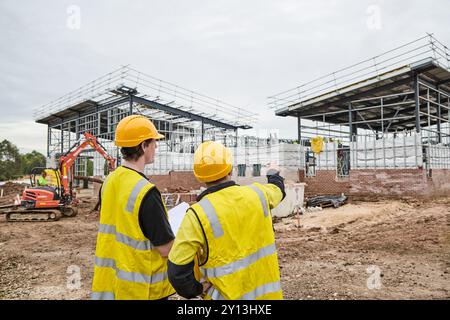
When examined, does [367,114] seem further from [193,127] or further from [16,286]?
[16,286]

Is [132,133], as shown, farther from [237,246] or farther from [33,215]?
[33,215]

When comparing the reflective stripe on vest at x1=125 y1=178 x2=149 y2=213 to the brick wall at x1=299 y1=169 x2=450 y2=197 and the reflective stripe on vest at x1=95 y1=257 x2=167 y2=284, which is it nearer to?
the reflective stripe on vest at x1=95 y1=257 x2=167 y2=284

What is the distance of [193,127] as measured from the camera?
2592 cm

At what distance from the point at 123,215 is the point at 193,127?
24.1 m

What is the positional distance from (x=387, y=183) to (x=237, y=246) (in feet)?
47.2

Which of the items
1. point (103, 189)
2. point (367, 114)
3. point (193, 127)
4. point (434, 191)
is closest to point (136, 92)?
point (193, 127)

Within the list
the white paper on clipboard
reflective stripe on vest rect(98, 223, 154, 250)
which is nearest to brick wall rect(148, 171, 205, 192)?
the white paper on clipboard

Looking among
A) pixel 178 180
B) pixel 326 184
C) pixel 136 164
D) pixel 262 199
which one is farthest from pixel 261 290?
pixel 178 180

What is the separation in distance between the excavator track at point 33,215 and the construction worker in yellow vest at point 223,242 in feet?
43.0

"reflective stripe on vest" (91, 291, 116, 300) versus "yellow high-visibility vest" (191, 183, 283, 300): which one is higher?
"yellow high-visibility vest" (191, 183, 283, 300)

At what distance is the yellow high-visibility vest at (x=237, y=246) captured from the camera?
6.02ft

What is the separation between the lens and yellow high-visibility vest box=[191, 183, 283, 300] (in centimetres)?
183

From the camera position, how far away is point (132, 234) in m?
2.05

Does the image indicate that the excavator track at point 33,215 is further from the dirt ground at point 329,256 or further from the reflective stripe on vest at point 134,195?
the reflective stripe on vest at point 134,195
